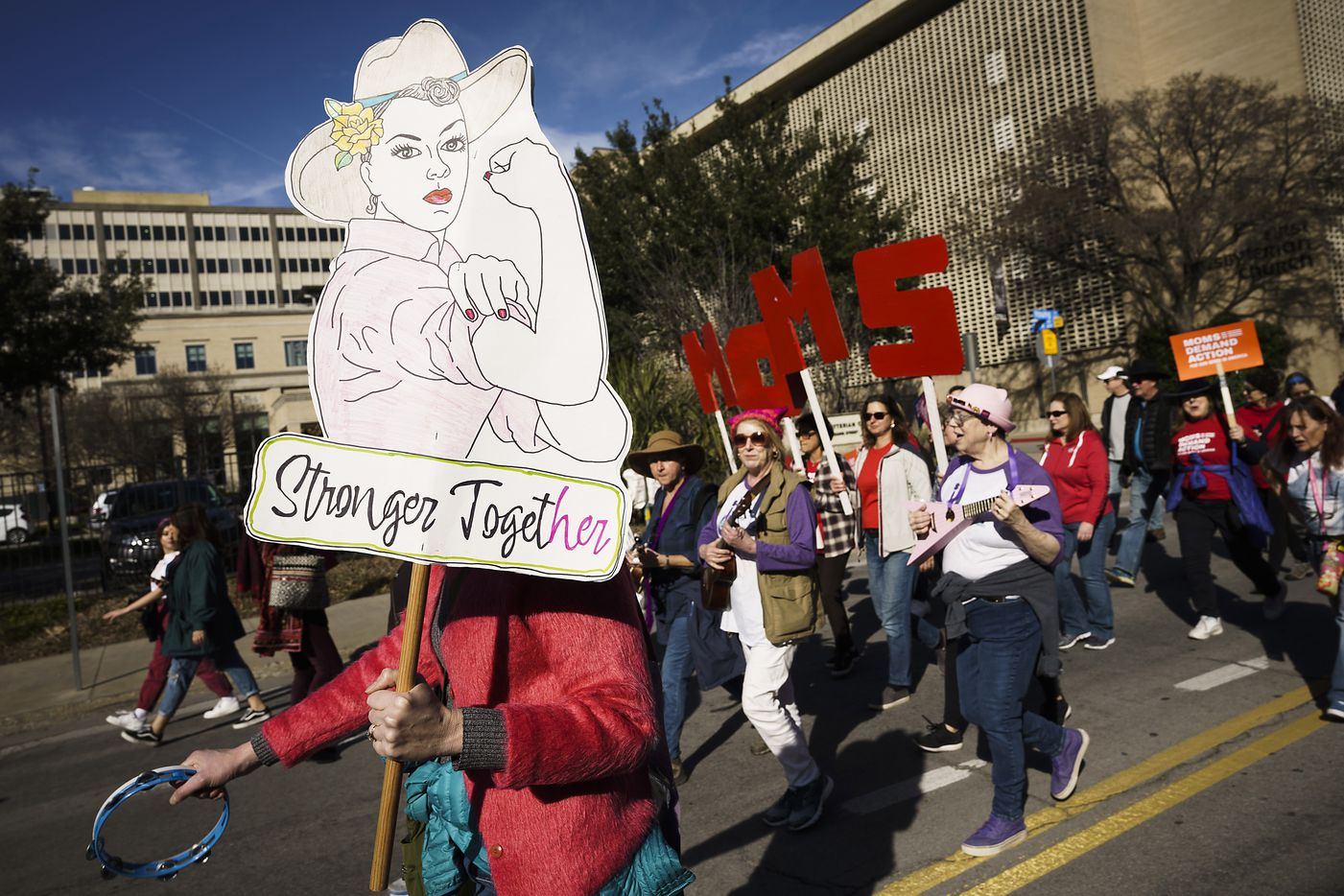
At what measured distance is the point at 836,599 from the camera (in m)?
6.79

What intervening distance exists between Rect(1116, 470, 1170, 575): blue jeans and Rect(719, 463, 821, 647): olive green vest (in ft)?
15.7

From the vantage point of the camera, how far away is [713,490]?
5285mm

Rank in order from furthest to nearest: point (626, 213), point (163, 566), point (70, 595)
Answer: point (626, 213), point (70, 595), point (163, 566)

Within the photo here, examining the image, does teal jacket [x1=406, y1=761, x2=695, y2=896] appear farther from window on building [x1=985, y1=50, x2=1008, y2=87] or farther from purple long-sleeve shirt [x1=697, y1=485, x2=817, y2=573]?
window on building [x1=985, y1=50, x2=1008, y2=87]

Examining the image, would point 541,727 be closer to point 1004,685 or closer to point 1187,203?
point 1004,685

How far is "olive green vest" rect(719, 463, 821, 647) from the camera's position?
172 inches

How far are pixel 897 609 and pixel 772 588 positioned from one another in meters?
1.87

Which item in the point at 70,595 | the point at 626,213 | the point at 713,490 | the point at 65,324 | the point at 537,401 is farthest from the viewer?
the point at 626,213

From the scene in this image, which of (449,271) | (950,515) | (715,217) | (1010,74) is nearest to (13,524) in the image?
(950,515)

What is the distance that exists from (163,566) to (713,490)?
4.30 metres

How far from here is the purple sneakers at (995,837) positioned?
12.3 feet

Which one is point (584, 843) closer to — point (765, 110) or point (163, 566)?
point (163, 566)

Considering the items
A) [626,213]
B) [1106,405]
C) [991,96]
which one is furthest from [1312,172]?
[1106,405]

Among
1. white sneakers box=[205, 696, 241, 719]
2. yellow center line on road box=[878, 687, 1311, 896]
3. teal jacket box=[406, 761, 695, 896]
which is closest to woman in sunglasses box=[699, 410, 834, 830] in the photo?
yellow center line on road box=[878, 687, 1311, 896]
